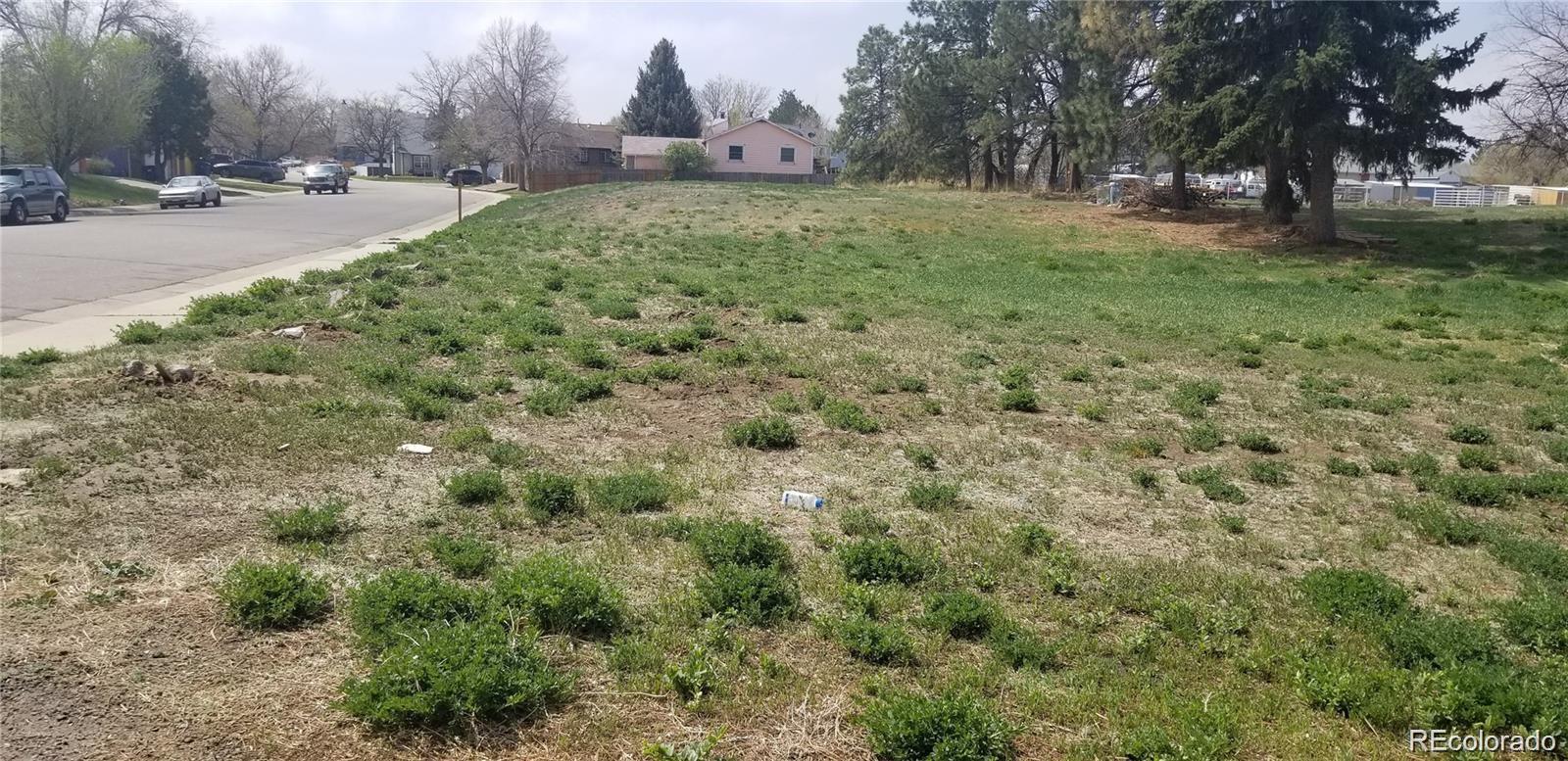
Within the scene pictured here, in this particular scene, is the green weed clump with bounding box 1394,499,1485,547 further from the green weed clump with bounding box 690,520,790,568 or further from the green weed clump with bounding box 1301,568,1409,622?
the green weed clump with bounding box 690,520,790,568

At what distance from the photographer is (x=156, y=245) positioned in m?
21.7

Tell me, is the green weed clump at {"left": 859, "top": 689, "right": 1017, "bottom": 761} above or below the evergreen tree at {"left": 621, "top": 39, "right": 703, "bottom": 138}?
below

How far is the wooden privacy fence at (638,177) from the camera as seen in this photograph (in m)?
60.2

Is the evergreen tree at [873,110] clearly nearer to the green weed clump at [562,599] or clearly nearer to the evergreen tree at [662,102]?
the evergreen tree at [662,102]

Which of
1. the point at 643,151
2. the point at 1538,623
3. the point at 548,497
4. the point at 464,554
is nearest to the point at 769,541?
the point at 548,497

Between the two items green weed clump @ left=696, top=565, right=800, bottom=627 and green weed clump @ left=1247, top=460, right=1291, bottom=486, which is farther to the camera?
green weed clump @ left=1247, top=460, right=1291, bottom=486

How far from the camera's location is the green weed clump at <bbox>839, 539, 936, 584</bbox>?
5.29 metres

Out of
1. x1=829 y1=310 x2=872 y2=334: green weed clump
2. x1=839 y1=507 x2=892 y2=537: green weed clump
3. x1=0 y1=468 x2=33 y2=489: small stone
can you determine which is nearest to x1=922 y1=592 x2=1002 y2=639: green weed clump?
x1=839 y1=507 x2=892 y2=537: green weed clump

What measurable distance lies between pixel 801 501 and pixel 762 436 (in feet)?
4.68

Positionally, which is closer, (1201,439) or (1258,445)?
(1258,445)

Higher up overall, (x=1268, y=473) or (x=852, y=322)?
(x=852, y=322)

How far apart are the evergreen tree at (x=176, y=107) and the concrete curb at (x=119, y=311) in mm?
43837

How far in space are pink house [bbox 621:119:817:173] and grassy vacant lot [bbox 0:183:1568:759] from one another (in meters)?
64.7

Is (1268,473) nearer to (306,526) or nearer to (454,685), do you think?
(454,685)
